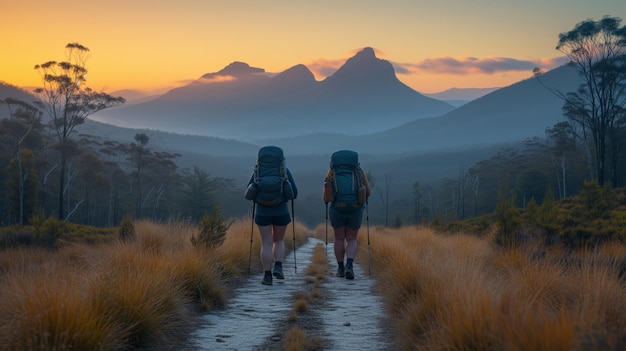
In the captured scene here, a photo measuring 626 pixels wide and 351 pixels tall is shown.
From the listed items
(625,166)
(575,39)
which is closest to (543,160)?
(625,166)

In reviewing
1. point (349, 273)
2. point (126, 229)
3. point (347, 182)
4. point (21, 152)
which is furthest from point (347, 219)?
point (21, 152)

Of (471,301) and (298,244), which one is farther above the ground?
(471,301)

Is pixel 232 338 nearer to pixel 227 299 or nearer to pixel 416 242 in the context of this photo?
pixel 227 299

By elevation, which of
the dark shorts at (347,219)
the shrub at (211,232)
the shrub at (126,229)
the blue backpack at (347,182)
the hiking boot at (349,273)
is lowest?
the hiking boot at (349,273)

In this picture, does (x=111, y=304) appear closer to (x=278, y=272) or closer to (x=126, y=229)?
(x=278, y=272)

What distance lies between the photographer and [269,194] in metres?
8.66

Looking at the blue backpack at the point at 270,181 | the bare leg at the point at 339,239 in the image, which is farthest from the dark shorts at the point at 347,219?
the blue backpack at the point at 270,181

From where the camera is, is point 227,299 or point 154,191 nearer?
point 227,299

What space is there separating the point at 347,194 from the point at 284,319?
335cm

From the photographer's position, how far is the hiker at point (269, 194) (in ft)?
28.4

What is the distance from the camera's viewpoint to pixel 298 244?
19.2 metres

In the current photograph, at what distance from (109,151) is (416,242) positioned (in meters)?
54.7

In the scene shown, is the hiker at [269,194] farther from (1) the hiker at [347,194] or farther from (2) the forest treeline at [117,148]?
(2) the forest treeline at [117,148]

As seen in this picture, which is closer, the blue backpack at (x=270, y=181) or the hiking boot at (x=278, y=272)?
the blue backpack at (x=270, y=181)
